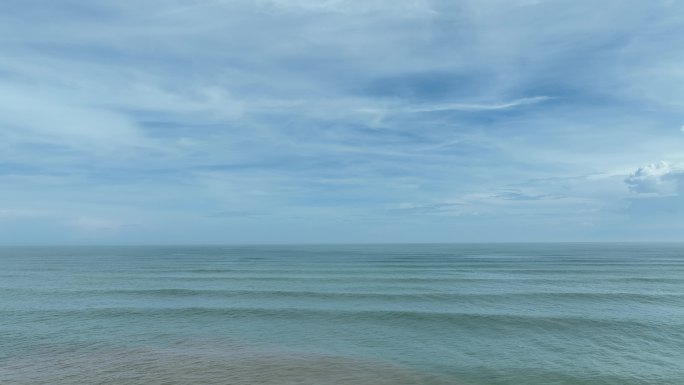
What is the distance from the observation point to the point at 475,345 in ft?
85.1

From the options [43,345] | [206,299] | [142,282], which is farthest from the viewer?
[142,282]

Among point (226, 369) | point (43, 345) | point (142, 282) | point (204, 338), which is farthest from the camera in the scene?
point (142, 282)

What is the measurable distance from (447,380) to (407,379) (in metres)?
1.90

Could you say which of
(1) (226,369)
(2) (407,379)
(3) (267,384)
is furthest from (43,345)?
(2) (407,379)

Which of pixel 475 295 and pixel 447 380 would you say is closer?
pixel 447 380

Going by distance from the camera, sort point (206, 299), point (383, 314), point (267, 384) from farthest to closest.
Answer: point (206, 299) → point (383, 314) → point (267, 384)

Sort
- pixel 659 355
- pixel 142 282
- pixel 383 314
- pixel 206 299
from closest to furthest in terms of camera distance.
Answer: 1. pixel 659 355
2. pixel 383 314
3. pixel 206 299
4. pixel 142 282

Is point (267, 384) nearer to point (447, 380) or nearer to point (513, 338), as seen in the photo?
point (447, 380)

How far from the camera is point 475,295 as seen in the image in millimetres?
45031

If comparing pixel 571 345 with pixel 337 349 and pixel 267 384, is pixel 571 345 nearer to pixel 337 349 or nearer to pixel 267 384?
pixel 337 349

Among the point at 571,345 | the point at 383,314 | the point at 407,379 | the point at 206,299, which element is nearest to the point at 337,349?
the point at 407,379

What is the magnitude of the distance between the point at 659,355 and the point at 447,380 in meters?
13.5

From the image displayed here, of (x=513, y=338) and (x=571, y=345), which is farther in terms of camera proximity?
(x=513, y=338)

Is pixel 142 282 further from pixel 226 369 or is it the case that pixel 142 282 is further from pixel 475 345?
pixel 475 345
